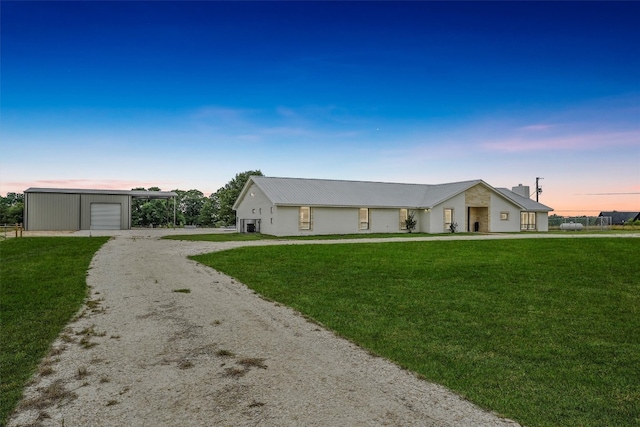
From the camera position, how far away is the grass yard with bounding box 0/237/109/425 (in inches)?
174

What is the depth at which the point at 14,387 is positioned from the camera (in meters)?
4.02

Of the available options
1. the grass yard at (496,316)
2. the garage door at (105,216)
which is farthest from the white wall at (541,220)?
the garage door at (105,216)

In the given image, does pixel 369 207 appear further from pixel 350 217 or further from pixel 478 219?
pixel 478 219

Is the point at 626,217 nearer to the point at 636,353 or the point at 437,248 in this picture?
the point at 437,248

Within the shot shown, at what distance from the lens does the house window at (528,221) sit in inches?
1481

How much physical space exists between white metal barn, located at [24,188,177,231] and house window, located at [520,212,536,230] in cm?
3580

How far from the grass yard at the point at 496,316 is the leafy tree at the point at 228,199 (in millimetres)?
34190

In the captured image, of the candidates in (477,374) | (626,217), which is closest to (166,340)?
(477,374)

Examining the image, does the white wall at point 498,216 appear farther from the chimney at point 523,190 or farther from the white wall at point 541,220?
the chimney at point 523,190

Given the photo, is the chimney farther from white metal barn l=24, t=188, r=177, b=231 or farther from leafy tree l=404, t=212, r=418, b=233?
white metal barn l=24, t=188, r=177, b=231

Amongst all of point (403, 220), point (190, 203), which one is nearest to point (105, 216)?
point (190, 203)

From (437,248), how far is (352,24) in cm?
1070

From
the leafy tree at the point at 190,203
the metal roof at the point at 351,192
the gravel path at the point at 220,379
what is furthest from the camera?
the leafy tree at the point at 190,203

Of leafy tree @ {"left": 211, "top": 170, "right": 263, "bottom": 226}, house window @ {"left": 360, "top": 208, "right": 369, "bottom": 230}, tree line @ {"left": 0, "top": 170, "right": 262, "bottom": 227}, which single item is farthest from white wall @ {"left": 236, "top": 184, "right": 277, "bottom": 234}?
leafy tree @ {"left": 211, "top": 170, "right": 263, "bottom": 226}
